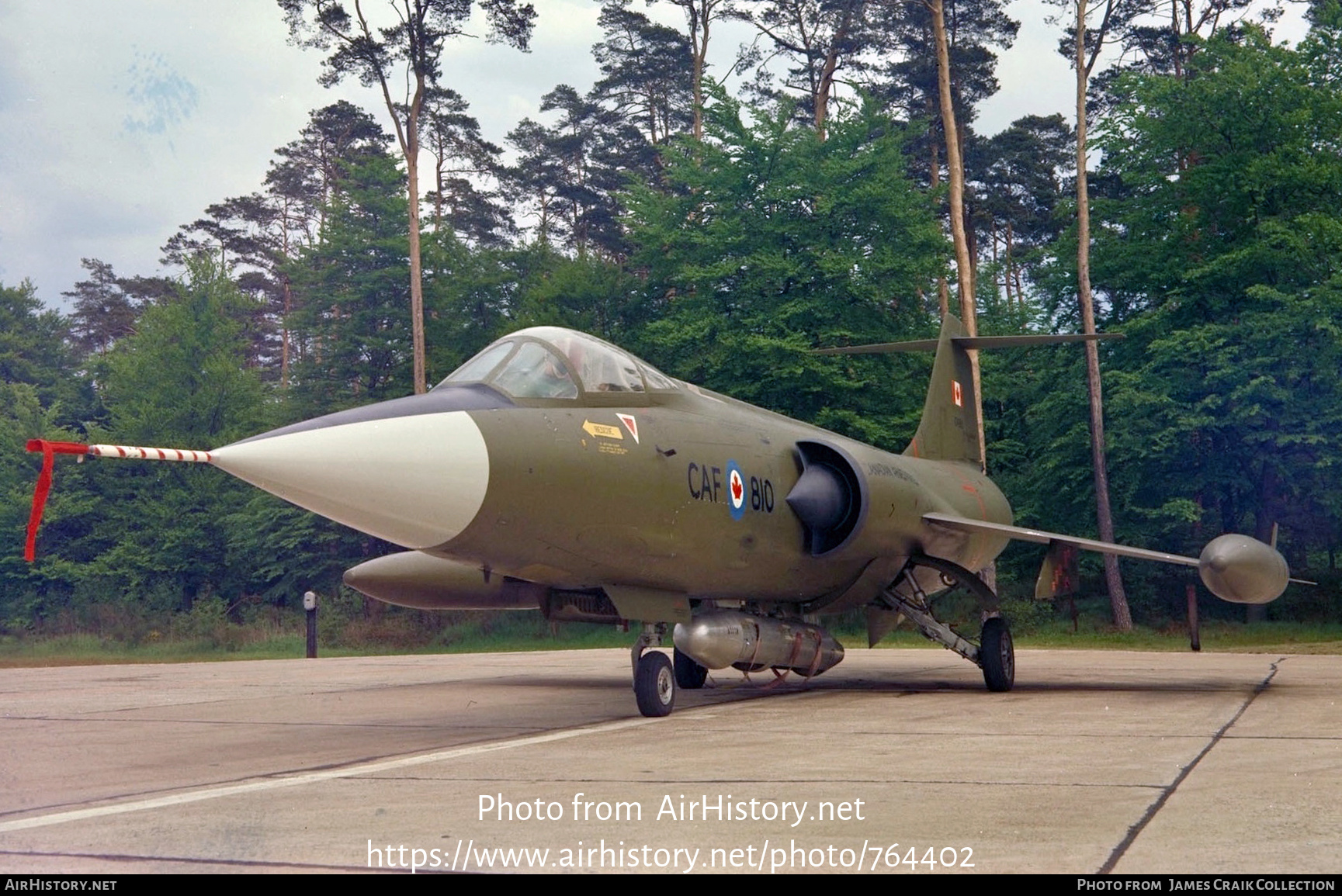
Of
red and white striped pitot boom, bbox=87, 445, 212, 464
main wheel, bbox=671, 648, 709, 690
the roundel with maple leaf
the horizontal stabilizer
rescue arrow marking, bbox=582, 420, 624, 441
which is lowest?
main wheel, bbox=671, 648, 709, 690

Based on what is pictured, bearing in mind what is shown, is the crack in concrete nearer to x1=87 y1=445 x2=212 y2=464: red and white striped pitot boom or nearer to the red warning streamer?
x1=87 y1=445 x2=212 y2=464: red and white striped pitot boom

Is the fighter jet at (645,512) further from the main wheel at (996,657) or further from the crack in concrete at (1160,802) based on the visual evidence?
the crack in concrete at (1160,802)

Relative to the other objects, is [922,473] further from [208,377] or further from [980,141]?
[980,141]

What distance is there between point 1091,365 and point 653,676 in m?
20.7

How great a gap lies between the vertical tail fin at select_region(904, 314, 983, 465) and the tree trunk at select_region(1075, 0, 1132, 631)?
12.9 meters

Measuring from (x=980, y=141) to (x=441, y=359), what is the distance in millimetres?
22154

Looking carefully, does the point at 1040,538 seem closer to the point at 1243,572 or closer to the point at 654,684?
the point at 1243,572

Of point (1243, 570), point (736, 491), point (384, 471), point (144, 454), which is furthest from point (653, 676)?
point (1243, 570)

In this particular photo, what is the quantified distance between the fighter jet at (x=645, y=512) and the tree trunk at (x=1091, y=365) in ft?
47.3

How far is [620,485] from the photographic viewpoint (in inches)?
332

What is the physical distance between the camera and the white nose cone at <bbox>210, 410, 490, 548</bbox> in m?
6.62

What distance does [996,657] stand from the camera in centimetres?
1176

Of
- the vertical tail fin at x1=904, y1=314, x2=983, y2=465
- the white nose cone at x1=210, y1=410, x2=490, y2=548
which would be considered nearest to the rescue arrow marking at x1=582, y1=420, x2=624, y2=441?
the white nose cone at x1=210, y1=410, x2=490, y2=548
